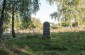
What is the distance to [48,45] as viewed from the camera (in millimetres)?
23938

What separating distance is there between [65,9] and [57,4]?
8.73 feet

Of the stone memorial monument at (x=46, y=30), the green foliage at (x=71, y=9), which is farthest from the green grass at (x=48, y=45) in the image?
the green foliage at (x=71, y=9)

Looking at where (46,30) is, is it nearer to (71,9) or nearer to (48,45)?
(48,45)

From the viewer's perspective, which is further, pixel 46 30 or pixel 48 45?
pixel 46 30

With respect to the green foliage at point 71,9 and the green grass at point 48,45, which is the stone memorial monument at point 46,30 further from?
the green foliage at point 71,9

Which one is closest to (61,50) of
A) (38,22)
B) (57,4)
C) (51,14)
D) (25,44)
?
(25,44)

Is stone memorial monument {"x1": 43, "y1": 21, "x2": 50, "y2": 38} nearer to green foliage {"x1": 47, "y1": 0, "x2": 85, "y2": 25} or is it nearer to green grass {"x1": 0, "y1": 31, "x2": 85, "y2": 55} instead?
green grass {"x1": 0, "y1": 31, "x2": 85, "y2": 55}

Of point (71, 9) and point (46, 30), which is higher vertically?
point (71, 9)

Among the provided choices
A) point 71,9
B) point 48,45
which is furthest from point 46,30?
point 71,9

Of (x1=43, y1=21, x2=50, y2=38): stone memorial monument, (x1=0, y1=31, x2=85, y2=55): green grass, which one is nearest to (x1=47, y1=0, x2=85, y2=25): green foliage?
(x1=43, y1=21, x2=50, y2=38): stone memorial monument

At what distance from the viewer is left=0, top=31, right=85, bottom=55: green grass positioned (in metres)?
21.0

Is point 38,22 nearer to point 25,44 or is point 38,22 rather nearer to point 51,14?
point 51,14

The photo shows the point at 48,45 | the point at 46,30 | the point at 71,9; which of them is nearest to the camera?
the point at 48,45

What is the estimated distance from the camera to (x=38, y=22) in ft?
429
